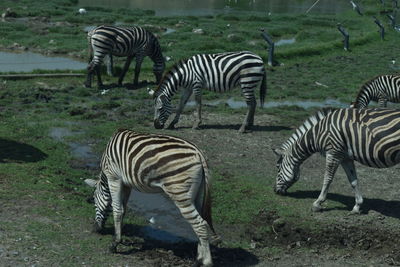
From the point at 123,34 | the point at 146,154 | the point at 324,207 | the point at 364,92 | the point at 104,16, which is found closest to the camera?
the point at 146,154

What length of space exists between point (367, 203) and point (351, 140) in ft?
4.55

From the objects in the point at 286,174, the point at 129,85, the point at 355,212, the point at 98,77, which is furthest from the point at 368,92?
the point at 98,77

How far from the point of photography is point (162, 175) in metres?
8.46

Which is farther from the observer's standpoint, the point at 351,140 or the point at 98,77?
the point at 98,77

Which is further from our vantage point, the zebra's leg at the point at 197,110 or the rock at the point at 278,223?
the zebra's leg at the point at 197,110

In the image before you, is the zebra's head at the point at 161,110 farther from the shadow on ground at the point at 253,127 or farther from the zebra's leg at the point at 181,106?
the shadow on ground at the point at 253,127

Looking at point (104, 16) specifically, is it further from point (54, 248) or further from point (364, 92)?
point (54, 248)

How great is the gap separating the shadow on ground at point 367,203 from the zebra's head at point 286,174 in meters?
0.23

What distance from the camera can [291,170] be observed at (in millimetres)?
11227

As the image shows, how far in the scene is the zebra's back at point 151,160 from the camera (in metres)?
→ 8.38

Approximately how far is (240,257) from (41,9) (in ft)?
109

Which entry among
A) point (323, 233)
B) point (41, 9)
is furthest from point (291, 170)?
point (41, 9)

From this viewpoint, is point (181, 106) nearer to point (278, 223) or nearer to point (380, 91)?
point (380, 91)

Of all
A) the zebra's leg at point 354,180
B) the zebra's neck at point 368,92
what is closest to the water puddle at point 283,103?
the zebra's neck at point 368,92
